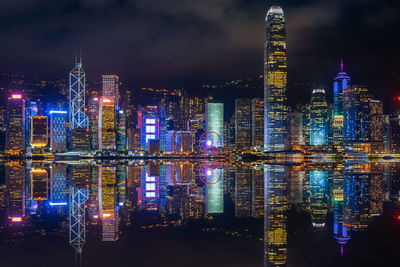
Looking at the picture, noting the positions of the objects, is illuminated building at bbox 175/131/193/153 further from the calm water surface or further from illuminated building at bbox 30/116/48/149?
the calm water surface

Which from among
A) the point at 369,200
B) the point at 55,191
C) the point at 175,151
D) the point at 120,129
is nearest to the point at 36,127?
the point at 120,129

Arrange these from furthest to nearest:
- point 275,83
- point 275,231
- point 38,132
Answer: point 275,83, point 38,132, point 275,231

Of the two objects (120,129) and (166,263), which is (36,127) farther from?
(166,263)

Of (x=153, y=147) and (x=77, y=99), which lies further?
(x=153, y=147)

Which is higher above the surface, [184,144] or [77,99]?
[77,99]

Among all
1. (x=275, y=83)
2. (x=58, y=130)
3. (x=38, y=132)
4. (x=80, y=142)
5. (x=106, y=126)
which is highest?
(x=275, y=83)

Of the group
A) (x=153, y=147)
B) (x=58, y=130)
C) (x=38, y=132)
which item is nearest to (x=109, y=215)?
(x=38, y=132)

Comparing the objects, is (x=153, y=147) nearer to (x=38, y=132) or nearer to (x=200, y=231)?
(x=38, y=132)
